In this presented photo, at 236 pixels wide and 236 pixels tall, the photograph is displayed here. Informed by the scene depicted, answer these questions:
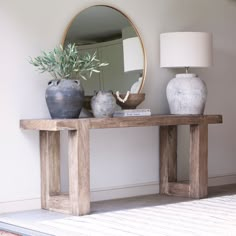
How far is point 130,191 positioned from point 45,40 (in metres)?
1.46

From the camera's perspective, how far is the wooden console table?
4.00 m

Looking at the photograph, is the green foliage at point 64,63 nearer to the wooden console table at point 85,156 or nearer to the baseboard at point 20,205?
the wooden console table at point 85,156

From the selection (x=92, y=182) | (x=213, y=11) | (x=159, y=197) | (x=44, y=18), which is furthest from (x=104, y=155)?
(x=213, y=11)

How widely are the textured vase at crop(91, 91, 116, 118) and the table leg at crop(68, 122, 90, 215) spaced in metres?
0.33

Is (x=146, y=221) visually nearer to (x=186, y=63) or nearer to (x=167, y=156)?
(x=167, y=156)

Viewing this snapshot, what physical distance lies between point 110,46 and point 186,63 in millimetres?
642

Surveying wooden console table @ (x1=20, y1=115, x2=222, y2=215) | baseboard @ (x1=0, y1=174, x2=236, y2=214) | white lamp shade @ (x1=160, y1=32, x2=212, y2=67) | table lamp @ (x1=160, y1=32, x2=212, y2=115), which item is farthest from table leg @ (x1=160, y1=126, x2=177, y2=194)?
white lamp shade @ (x1=160, y1=32, x2=212, y2=67)

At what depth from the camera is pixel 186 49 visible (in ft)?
15.8

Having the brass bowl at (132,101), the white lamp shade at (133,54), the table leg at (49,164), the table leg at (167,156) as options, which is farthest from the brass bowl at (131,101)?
the table leg at (49,164)

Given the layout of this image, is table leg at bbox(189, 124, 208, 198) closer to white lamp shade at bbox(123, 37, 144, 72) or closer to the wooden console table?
the wooden console table

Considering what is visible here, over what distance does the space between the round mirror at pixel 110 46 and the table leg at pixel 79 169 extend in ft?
2.15

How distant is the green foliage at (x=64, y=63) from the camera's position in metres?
4.20

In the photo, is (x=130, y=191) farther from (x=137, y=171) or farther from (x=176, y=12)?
(x=176, y=12)

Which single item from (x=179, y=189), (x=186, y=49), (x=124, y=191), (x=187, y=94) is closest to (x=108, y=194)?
(x=124, y=191)
